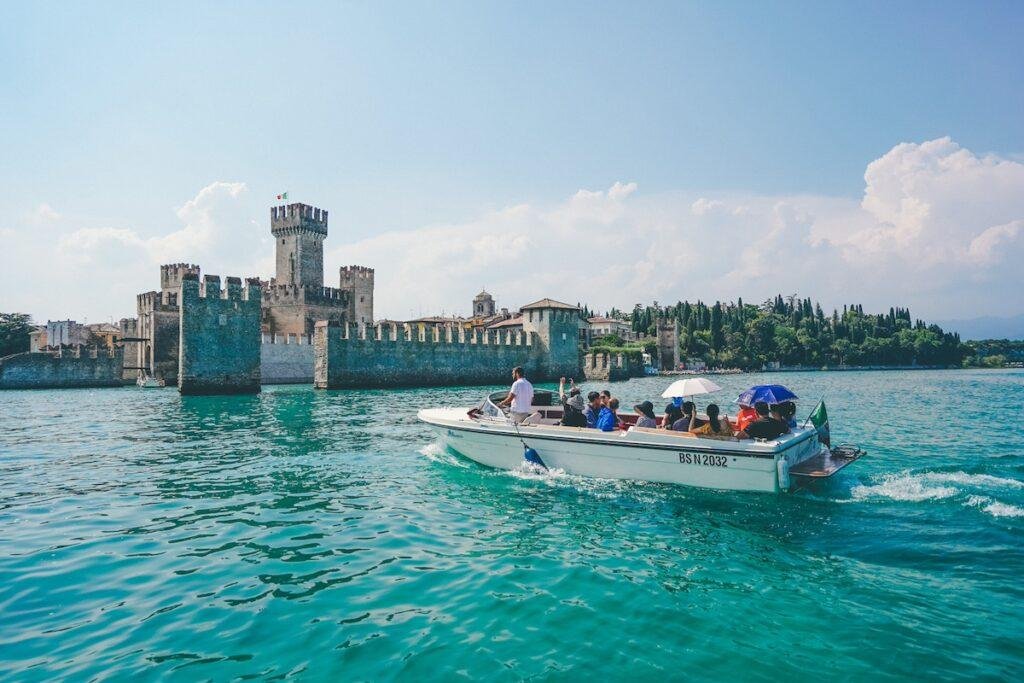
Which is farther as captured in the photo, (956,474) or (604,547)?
(956,474)

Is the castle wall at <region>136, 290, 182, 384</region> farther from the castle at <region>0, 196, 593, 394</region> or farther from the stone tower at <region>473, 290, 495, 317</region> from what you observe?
the stone tower at <region>473, 290, 495, 317</region>

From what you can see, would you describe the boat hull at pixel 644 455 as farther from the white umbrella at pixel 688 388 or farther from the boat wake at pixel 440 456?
the white umbrella at pixel 688 388

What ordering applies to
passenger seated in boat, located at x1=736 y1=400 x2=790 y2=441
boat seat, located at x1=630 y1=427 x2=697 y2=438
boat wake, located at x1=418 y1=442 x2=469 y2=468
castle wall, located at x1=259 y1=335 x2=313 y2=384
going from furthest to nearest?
castle wall, located at x1=259 y1=335 x2=313 y2=384 < boat wake, located at x1=418 y1=442 x2=469 y2=468 < boat seat, located at x1=630 y1=427 x2=697 y2=438 < passenger seated in boat, located at x1=736 y1=400 x2=790 y2=441

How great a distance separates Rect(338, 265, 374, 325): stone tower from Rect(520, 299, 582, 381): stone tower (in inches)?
630

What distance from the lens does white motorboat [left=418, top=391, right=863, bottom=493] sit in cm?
981

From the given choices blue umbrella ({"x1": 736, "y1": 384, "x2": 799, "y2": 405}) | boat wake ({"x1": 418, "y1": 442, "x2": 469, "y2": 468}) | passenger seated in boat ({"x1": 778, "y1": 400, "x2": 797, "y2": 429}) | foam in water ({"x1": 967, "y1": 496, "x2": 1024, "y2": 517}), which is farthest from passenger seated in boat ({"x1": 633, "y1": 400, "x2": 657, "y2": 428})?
foam in water ({"x1": 967, "y1": 496, "x2": 1024, "y2": 517})

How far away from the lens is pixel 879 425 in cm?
2134

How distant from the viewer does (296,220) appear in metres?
58.7

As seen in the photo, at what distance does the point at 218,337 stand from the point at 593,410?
29.0 m

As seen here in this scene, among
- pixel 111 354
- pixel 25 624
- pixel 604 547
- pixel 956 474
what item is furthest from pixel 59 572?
pixel 111 354

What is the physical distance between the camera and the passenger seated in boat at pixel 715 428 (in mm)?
10219

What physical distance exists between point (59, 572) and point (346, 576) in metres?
3.11

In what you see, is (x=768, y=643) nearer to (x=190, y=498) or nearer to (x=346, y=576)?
(x=346, y=576)

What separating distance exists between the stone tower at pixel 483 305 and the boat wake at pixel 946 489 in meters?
91.1
